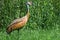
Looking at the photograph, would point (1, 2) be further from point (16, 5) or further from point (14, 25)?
point (14, 25)

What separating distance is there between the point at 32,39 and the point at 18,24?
27.7 inches

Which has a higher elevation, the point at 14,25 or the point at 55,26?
the point at 14,25

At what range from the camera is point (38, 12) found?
1378cm

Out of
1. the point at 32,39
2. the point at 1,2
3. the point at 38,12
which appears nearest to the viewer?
the point at 32,39

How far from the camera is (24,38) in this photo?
34.5 feet

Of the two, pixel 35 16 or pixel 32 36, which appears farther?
pixel 35 16

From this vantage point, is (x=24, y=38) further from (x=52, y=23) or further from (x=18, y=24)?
(x=52, y=23)

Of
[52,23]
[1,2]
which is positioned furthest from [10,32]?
[52,23]

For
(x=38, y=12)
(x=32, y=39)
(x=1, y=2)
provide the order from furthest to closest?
(x=38, y=12) < (x=1, y=2) < (x=32, y=39)

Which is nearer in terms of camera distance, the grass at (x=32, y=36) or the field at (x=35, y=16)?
the grass at (x=32, y=36)

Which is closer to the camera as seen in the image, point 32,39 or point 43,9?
point 32,39

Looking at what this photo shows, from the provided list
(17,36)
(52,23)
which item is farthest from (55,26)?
(17,36)

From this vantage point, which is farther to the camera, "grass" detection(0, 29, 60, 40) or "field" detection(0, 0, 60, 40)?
"field" detection(0, 0, 60, 40)

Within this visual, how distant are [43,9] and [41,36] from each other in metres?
3.16
